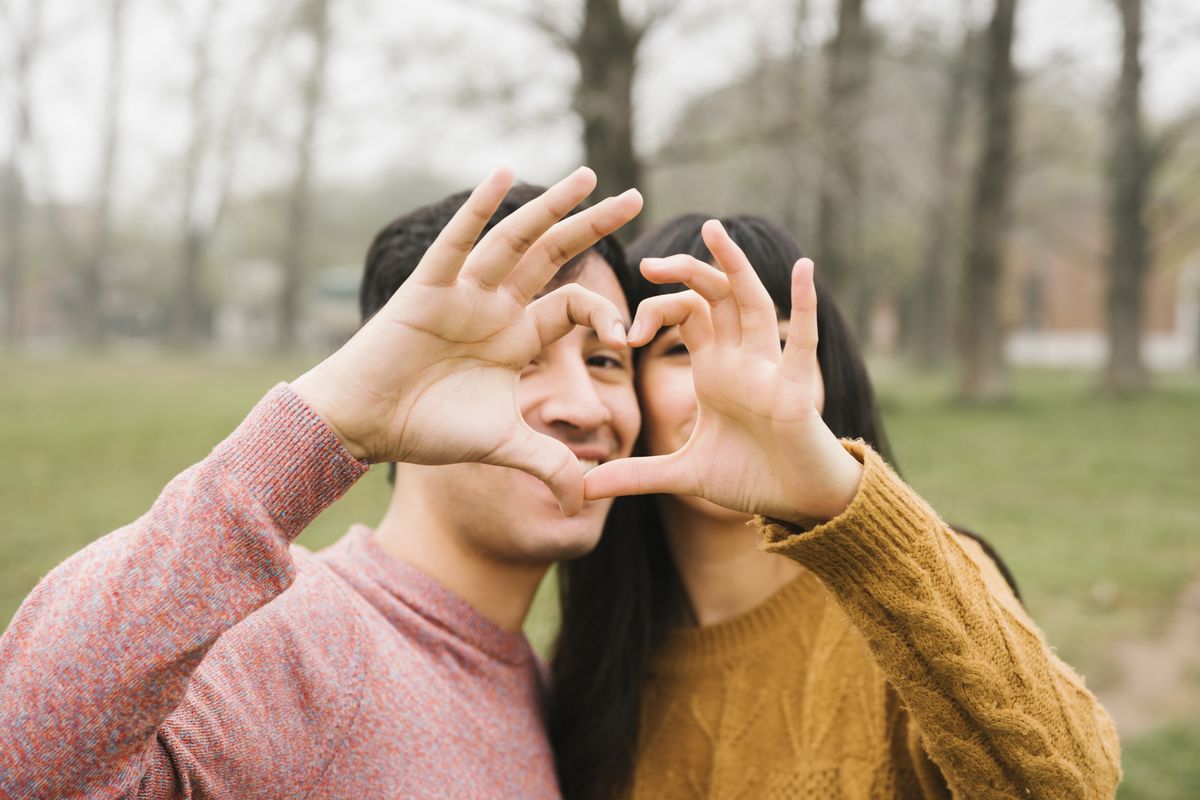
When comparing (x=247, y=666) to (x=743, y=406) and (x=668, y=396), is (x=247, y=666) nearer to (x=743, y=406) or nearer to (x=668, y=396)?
(x=743, y=406)

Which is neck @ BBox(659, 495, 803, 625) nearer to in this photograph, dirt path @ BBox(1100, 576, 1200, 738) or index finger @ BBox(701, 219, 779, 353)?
index finger @ BBox(701, 219, 779, 353)

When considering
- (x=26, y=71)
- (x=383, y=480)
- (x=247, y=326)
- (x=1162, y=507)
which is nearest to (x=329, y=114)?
(x=383, y=480)

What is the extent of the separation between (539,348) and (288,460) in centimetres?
54

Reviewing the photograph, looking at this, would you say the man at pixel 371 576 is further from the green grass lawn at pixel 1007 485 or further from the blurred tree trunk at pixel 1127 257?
the blurred tree trunk at pixel 1127 257

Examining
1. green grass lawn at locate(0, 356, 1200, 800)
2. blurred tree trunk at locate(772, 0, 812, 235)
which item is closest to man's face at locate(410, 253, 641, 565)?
green grass lawn at locate(0, 356, 1200, 800)

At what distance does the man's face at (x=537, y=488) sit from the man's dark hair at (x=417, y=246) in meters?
0.27

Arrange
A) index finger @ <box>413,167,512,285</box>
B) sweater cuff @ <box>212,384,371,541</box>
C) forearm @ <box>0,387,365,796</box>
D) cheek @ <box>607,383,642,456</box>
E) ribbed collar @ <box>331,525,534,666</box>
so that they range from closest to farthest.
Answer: forearm @ <box>0,387,365,796</box> < sweater cuff @ <box>212,384,371,541</box> < index finger @ <box>413,167,512,285</box> < ribbed collar @ <box>331,525,534,666</box> < cheek @ <box>607,383,642,456</box>

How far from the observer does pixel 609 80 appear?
8.40 m

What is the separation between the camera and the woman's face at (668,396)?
220 centimetres

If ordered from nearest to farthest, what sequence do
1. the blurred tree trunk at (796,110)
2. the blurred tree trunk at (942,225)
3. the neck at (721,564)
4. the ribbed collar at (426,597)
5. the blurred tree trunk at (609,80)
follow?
the ribbed collar at (426,597), the neck at (721,564), the blurred tree trunk at (609,80), the blurred tree trunk at (796,110), the blurred tree trunk at (942,225)

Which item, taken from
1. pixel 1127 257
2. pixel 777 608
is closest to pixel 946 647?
pixel 777 608

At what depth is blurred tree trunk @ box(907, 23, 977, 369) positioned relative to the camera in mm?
20275

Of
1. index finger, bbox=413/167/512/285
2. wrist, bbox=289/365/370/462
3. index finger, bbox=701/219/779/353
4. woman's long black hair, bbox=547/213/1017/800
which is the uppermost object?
index finger, bbox=413/167/512/285

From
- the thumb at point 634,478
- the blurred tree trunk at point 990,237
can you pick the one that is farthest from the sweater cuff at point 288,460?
the blurred tree trunk at point 990,237
